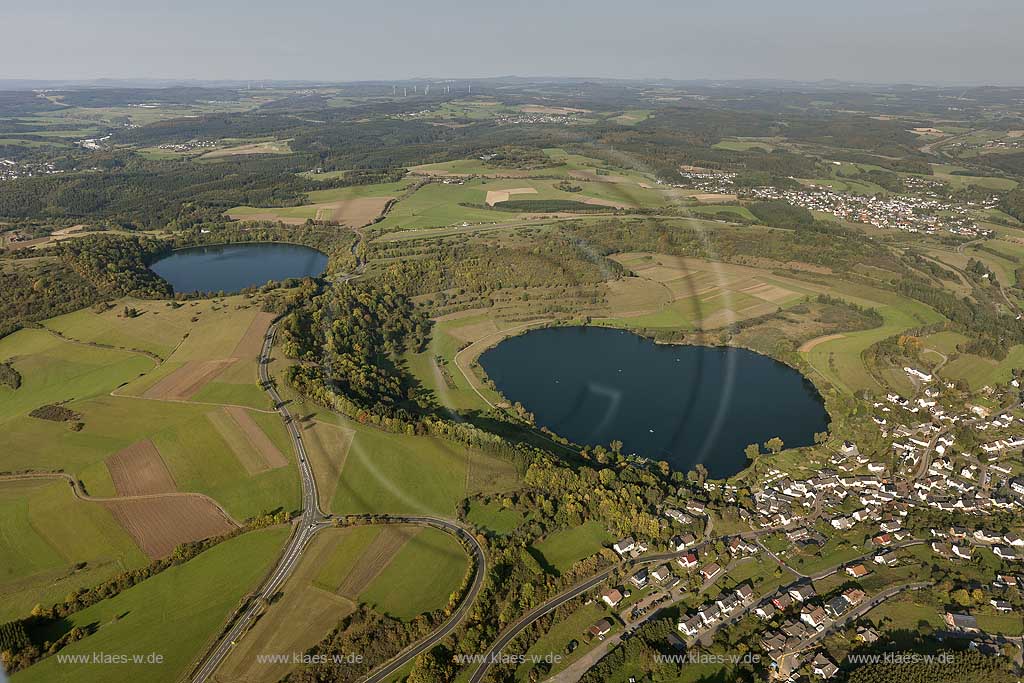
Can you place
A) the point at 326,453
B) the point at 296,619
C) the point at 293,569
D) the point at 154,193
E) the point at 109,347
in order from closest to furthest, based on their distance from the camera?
the point at 296,619, the point at 293,569, the point at 326,453, the point at 109,347, the point at 154,193

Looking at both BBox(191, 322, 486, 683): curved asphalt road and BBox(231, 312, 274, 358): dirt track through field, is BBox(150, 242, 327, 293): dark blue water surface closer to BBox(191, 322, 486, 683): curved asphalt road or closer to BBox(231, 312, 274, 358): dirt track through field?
BBox(231, 312, 274, 358): dirt track through field

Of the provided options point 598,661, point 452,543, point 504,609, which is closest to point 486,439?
point 452,543

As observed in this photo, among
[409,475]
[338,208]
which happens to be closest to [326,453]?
[409,475]

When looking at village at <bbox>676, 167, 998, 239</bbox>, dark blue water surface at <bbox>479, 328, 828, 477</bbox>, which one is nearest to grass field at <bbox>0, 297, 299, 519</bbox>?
dark blue water surface at <bbox>479, 328, 828, 477</bbox>

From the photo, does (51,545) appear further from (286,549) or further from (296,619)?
(296,619)
